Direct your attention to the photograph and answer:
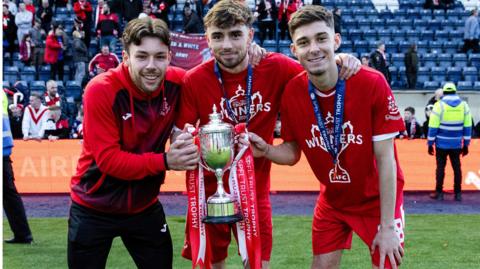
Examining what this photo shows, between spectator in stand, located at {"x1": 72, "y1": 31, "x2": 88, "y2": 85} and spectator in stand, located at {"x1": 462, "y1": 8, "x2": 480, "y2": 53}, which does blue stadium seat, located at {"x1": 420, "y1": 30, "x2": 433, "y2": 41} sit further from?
spectator in stand, located at {"x1": 72, "y1": 31, "x2": 88, "y2": 85}

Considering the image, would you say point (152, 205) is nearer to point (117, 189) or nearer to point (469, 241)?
point (117, 189)

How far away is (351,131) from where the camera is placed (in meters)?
4.95

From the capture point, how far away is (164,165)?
187 inches

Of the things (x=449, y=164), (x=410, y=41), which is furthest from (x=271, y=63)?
(x=410, y=41)

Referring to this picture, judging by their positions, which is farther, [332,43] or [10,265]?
[10,265]

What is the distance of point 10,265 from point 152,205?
340cm

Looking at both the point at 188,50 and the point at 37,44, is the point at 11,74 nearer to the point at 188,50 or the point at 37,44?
the point at 37,44

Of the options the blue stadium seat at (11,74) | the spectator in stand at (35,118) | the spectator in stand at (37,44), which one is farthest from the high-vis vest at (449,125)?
the blue stadium seat at (11,74)

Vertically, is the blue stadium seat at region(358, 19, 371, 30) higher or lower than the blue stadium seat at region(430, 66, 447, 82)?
higher

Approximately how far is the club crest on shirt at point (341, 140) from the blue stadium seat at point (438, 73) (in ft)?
61.1

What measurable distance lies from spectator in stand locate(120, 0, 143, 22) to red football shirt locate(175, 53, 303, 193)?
633 inches

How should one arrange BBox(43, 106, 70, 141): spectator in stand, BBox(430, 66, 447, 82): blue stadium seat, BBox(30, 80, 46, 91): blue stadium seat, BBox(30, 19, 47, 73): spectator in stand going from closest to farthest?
BBox(43, 106, 70, 141): spectator in stand, BBox(30, 80, 46, 91): blue stadium seat, BBox(30, 19, 47, 73): spectator in stand, BBox(430, 66, 447, 82): blue stadium seat

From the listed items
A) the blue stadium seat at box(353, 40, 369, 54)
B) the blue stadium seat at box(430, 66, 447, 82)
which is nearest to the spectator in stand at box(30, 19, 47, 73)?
the blue stadium seat at box(353, 40, 369, 54)

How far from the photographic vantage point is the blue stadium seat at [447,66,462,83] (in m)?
22.9
